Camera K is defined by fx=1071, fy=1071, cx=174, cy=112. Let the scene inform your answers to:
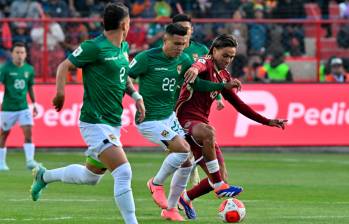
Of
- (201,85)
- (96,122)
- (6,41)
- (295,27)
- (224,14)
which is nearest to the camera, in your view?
(96,122)

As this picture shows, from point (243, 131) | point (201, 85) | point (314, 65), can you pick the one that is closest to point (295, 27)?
point (314, 65)

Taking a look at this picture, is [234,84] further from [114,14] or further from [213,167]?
[114,14]

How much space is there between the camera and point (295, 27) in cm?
2727

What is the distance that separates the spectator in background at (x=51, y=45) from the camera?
25.7m

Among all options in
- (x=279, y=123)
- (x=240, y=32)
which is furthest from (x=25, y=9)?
(x=279, y=123)

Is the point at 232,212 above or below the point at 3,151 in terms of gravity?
above

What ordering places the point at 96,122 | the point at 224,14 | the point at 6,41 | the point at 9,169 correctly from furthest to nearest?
the point at 224,14, the point at 6,41, the point at 9,169, the point at 96,122

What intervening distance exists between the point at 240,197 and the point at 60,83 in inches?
229

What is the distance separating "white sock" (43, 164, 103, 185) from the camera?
11148 millimetres

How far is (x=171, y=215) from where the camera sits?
12.5 m

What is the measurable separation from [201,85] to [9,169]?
28.5 feet

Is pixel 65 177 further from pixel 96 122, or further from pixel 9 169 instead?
pixel 9 169

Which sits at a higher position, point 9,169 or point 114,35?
point 114,35

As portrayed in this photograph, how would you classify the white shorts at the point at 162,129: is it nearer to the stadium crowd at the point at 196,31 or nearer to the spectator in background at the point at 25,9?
the stadium crowd at the point at 196,31
